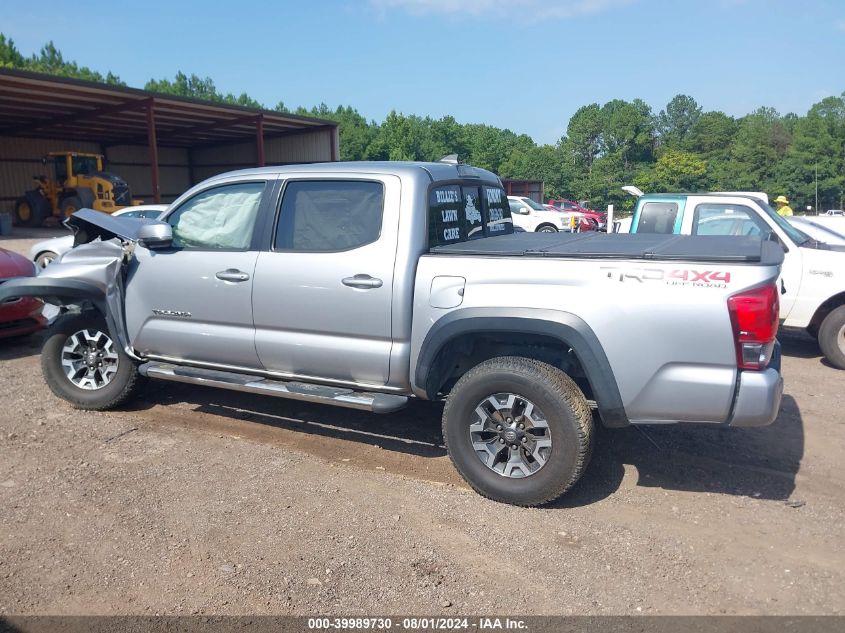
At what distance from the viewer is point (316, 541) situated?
3.71 m

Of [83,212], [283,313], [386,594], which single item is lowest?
[386,594]

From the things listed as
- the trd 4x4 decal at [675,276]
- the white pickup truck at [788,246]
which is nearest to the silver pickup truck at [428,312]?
the trd 4x4 decal at [675,276]

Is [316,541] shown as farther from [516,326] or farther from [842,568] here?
[842,568]

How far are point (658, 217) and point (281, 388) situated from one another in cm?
585

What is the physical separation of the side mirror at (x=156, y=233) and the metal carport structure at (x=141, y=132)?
18087mm

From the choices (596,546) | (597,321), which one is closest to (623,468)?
(596,546)

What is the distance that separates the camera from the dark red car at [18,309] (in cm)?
746

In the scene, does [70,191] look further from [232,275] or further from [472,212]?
[472,212]

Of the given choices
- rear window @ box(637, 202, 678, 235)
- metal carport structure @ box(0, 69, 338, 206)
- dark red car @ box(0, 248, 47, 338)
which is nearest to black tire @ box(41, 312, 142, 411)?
dark red car @ box(0, 248, 47, 338)

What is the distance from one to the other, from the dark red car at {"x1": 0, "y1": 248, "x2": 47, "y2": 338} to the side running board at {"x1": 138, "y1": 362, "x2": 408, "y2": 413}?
302 centimetres

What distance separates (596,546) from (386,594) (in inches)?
46.3

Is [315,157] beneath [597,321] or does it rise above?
above

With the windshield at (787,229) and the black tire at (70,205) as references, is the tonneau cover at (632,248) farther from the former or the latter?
the black tire at (70,205)

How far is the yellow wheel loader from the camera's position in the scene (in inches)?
1022
